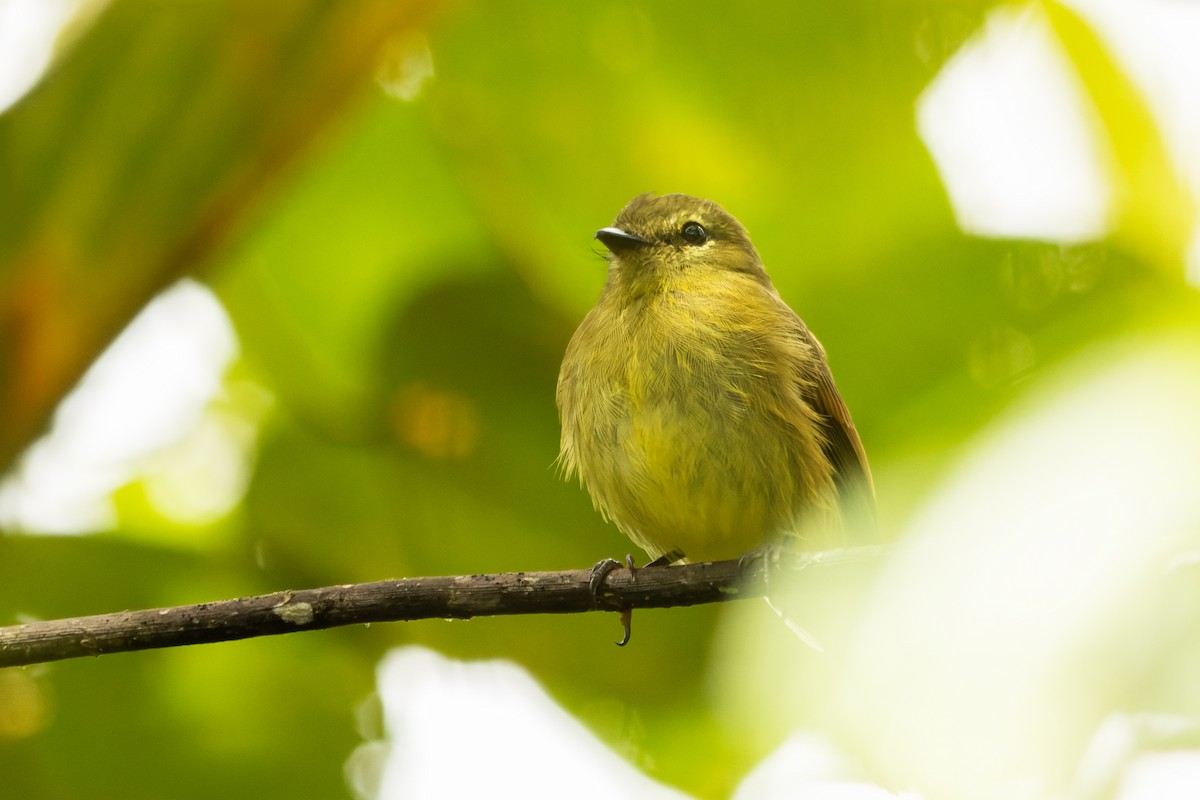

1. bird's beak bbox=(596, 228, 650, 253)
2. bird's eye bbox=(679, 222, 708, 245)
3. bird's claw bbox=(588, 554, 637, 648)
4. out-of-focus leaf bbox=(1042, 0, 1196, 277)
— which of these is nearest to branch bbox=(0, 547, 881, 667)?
bird's claw bbox=(588, 554, 637, 648)

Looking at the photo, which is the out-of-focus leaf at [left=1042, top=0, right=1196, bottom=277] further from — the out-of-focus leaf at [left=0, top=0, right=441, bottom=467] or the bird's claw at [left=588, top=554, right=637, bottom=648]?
the out-of-focus leaf at [left=0, top=0, right=441, bottom=467]

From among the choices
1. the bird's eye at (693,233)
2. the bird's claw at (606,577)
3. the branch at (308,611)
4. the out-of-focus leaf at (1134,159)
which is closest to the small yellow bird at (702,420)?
the bird's eye at (693,233)

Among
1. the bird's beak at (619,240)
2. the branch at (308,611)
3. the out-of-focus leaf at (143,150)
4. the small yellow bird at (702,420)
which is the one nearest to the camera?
the branch at (308,611)

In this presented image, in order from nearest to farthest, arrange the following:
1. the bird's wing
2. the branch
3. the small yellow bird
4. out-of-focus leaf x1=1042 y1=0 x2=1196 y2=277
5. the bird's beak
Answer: the branch → out-of-focus leaf x1=1042 y1=0 x2=1196 y2=277 → the small yellow bird → the bird's beak → the bird's wing

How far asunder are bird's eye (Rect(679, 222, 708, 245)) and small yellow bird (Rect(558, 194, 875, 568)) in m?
0.26

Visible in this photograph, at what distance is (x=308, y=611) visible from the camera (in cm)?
239

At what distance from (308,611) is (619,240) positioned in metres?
2.19

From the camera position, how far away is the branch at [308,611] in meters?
2.34

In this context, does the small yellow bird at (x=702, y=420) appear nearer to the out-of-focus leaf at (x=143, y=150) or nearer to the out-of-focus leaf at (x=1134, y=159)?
the out-of-focus leaf at (x=143, y=150)

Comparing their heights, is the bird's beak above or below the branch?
above

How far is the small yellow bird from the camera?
3.92 m

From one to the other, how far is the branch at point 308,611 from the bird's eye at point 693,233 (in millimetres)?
2227

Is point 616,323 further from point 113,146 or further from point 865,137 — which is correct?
point 113,146

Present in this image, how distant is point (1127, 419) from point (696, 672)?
2067mm
